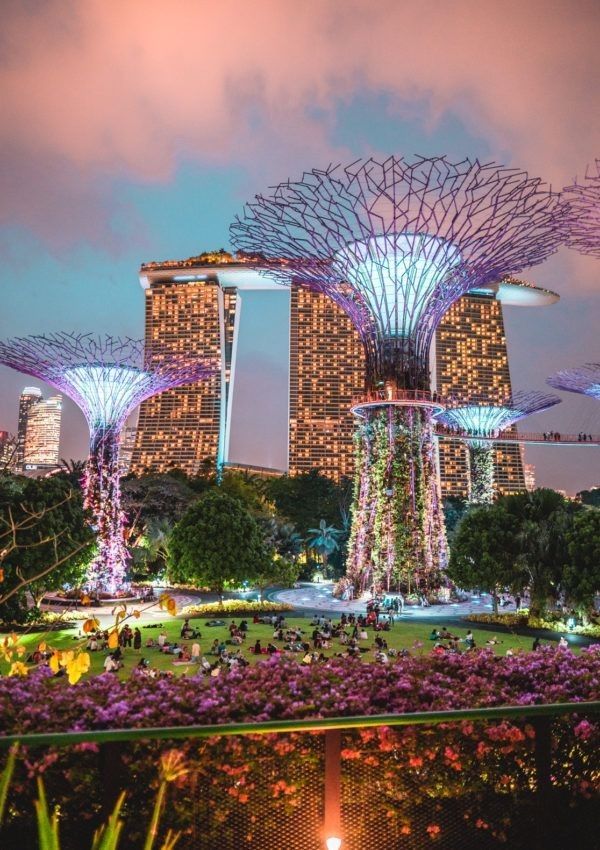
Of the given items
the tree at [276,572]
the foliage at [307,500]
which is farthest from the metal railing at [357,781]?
the foliage at [307,500]

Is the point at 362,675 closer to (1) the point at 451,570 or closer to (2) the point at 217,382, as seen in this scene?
(1) the point at 451,570

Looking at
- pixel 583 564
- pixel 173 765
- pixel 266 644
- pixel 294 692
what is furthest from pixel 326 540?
pixel 173 765

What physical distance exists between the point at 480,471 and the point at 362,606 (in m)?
30.6

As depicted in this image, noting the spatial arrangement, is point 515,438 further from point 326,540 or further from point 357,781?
point 357,781

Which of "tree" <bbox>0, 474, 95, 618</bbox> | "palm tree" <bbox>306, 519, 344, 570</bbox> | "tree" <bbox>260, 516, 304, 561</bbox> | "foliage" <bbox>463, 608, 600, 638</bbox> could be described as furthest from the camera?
"palm tree" <bbox>306, 519, 344, 570</bbox>

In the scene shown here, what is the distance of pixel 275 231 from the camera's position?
31328mm

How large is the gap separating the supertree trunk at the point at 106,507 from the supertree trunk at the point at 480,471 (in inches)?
1434

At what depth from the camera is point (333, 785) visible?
395 cm

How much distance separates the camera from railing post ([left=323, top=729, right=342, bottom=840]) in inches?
153

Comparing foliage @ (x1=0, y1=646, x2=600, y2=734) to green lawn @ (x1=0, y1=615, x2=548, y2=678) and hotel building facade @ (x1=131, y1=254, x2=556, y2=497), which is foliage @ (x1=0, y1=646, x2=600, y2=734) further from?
hotel building facade @ (x1=131, y1=254, x2=556, y2=497)

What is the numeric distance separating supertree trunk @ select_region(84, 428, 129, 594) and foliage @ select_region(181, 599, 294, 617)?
4.85 metres

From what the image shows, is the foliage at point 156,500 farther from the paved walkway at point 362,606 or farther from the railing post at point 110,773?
the railing post at point 110,773

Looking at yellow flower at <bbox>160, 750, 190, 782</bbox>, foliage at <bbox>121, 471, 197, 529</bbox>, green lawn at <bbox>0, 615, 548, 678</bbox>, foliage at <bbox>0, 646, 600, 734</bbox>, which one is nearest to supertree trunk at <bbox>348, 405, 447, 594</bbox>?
green lawn at <bbox>0, 615, 548, 678</bbox>

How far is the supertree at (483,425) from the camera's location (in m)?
62.8
